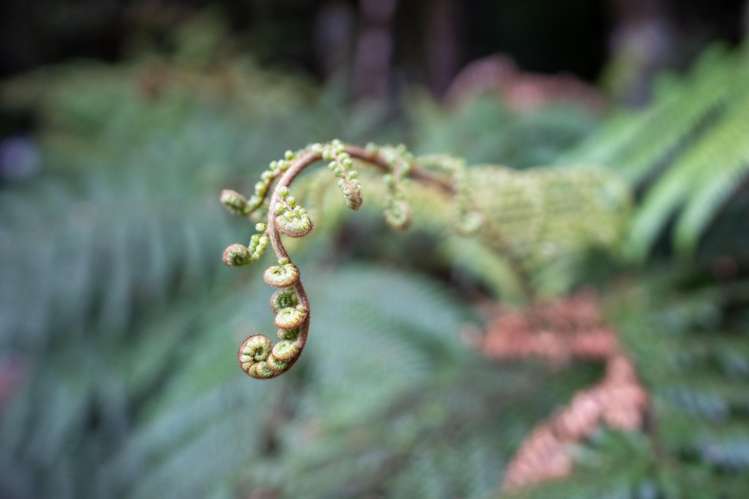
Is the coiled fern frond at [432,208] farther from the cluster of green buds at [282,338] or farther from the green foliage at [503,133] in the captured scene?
the green foliage at [503,133]

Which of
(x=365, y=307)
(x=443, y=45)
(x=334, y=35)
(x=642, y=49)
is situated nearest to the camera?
(x=365, y=307)

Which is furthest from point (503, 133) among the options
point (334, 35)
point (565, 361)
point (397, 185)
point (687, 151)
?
point (334, 35)

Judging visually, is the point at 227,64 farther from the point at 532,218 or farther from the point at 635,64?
the point at 532,218

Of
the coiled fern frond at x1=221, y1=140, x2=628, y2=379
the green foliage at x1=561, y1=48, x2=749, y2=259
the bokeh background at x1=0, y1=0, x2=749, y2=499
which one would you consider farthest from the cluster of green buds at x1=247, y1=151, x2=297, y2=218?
the green foliage at x1=561, y1=48, x2=749, y2=259

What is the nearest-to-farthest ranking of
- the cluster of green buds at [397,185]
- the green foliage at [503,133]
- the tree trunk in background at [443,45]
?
1. the cluster of green buds at [397,185]
2. the green foliage at [503,133]
3. the tree trunk in background at [443,45]

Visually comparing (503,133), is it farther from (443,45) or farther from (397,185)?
(443,45)

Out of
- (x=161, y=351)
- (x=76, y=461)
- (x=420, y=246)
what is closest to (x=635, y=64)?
(x=420, y=246)

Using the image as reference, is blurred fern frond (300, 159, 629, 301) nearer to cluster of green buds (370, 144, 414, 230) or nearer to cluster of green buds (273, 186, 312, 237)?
cluster of green buds (370, 144, 414, 230)

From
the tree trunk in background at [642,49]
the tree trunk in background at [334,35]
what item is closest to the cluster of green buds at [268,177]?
the tree trunk in background at [642,49]
